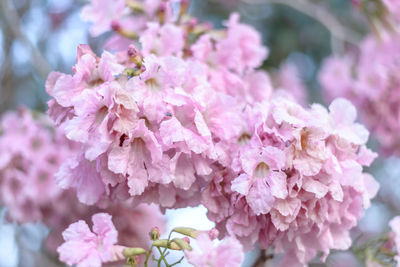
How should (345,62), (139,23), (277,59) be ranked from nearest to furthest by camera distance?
(139,23), (345,62), (277,59)

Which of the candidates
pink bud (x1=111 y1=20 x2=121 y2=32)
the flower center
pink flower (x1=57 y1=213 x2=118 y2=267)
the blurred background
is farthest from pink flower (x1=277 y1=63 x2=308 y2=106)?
pink flower (x1=57 y1=213 x2=118 y2=267)

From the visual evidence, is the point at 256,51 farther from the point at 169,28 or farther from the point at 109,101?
the point at 109,101

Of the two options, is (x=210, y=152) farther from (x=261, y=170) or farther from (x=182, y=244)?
(x=182, y=244)

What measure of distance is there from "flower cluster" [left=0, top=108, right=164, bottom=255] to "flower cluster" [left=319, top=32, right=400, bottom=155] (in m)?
1.34

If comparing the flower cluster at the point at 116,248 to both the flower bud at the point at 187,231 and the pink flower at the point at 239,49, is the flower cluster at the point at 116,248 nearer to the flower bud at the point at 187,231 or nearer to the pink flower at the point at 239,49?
the flower bud at the point at 187,231

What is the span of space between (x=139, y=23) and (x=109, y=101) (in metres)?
0.78

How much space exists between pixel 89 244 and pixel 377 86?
1.93 m

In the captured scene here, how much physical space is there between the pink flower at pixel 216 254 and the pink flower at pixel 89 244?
23cm

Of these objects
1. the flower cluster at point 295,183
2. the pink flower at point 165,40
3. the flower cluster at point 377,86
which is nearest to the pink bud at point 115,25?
the pink flower at point 165,40

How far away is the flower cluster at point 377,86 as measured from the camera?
273 centimetres

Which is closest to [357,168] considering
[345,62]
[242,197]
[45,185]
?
[242,197]

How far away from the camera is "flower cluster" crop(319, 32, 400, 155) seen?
108 inches

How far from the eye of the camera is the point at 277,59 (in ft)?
13.7

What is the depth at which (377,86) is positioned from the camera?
2766 millimetres
